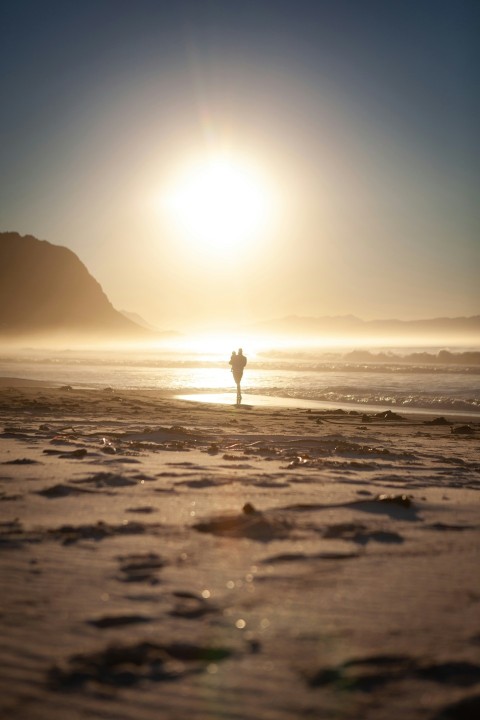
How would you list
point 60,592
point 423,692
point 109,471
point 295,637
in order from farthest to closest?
point 109,471
point 60,592
point 295,637
point 423,692

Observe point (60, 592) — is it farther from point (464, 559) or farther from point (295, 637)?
point (464, 559)

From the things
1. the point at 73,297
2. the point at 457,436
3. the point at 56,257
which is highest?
the point at 56,257

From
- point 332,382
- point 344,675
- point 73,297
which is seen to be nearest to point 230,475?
point 344,675

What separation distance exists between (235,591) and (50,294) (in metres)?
188

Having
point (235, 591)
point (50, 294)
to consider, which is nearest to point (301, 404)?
point (235, 591)

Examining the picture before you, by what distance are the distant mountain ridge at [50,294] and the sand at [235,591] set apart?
16078 cm

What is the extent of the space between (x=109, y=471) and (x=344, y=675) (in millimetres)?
3845

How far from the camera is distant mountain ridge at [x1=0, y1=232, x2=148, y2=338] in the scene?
552 ft

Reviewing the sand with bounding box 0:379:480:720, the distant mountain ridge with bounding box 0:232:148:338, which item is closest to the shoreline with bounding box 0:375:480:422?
the sand with bounding box 0:379:480:720

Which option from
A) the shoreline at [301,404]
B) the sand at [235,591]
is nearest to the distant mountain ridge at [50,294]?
the shoreline at [301,404]

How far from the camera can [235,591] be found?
3.04m

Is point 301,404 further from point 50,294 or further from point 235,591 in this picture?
point 50,294

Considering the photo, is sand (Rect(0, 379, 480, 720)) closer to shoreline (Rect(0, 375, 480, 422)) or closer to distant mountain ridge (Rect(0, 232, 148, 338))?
shoreline (Rect(0, 375, 480, 422))

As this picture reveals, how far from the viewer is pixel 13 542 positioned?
3.71m
